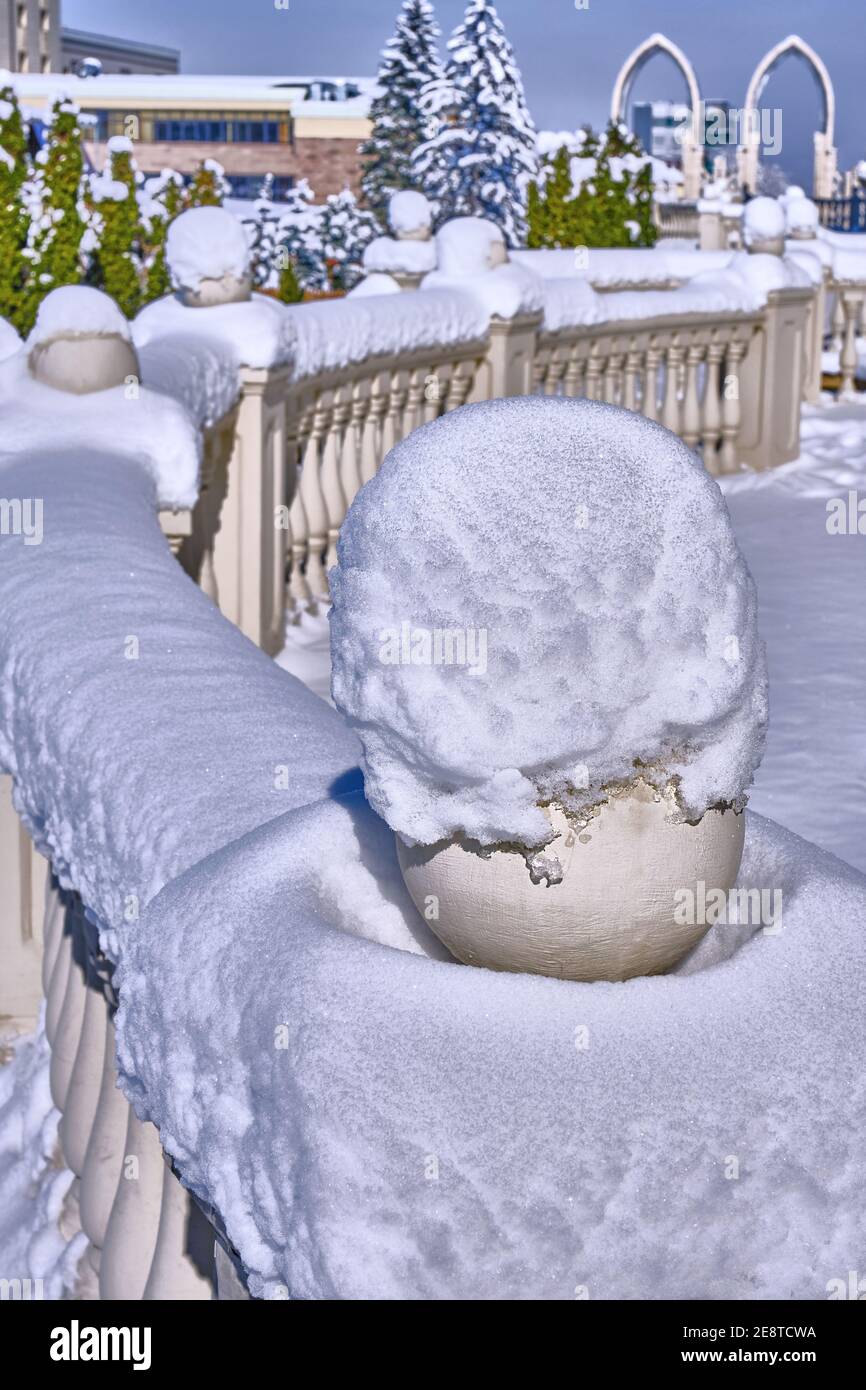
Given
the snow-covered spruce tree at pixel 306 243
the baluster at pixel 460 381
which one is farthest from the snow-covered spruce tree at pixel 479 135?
the baluster at pixel 460 381

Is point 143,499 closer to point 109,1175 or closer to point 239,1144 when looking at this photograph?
point 109,1175

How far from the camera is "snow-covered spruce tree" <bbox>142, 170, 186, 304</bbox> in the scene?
2359cm

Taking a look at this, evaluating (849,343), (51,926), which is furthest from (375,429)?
(849,343)

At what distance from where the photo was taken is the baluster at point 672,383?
10.1m

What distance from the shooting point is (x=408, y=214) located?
8.80 meters

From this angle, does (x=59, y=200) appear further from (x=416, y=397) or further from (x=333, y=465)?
(x=333, y=465)

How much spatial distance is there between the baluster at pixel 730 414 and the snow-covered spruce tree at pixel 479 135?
36107 mm

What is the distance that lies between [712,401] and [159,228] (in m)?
17.3

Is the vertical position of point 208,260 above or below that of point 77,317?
above

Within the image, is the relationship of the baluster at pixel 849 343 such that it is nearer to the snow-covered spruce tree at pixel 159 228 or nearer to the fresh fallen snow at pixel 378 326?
the fresh fallen snow at pixel 378 326

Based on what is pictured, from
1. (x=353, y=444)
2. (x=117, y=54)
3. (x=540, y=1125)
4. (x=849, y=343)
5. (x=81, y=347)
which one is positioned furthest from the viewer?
(x=117, y=54)

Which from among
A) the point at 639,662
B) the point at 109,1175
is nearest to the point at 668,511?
the point at 639,662

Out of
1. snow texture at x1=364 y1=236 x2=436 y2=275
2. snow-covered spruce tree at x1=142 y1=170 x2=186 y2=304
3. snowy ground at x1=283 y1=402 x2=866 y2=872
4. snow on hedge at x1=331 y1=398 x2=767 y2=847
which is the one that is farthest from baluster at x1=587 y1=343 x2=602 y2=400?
snow-covered spruce tree at x1=142 y1=170 x2=186 y2=304
